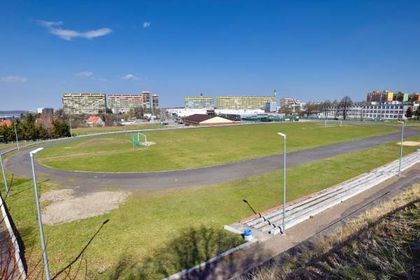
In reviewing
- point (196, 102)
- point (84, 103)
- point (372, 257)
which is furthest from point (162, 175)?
point (196, 102)

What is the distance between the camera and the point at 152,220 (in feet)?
49.9

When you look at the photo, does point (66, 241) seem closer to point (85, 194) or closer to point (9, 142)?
point (85, 194)

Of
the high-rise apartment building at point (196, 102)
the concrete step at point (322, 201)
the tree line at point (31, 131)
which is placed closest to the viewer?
the concrete step at point (322, 201)

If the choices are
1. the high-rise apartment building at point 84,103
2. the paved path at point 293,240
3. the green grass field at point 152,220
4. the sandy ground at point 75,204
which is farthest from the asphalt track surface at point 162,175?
the high-rise apartment building at point 84,103

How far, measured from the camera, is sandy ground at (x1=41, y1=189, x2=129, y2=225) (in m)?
16.2

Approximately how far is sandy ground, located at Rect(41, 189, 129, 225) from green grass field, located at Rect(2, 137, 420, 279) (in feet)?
2.49

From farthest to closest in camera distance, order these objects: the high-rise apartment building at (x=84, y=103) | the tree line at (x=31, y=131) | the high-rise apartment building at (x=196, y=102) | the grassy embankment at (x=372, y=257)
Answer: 1. the high-rise apartment building at (x=196, y=102)
2. the high-rise apartment building at (x=84, y=103)
3. the tree line at (x=31, y=131)
4. the grassy embankment at (x=372, y=257)

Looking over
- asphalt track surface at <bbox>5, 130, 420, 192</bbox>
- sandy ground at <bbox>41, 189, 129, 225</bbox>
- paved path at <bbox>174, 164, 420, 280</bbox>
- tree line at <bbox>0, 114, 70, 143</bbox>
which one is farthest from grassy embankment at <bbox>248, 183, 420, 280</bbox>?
tree line at <bbox>0, 114, 70, 143</bbox>

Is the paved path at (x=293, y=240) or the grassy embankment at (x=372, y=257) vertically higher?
the grassy embankment at (x=372, y=257)

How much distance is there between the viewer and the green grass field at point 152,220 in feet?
37.3

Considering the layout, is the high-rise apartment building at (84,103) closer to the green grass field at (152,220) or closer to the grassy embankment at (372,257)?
the green grass field at (152,220)

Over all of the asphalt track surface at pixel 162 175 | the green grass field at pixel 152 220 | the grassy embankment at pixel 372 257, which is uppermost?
the grassy embankment at pixel 372 257

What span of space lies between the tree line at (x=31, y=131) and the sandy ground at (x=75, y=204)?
4825cm

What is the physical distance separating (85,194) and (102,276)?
37.7ft
